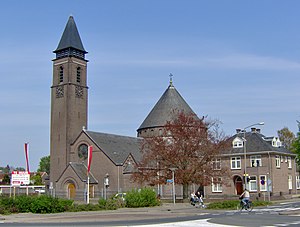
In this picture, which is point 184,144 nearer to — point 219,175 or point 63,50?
point 219,175

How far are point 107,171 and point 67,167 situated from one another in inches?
239

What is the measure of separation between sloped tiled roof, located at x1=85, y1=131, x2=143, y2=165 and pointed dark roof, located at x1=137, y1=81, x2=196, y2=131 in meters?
4.89

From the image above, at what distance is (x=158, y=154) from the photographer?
4859 centimetres

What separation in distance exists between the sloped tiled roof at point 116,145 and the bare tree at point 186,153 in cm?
1629

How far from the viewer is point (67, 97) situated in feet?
239

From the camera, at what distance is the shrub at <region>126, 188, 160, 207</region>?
3847 cm

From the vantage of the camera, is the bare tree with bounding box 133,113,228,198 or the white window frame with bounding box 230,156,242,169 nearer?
the bare tree with bounding box 133,113,228,198

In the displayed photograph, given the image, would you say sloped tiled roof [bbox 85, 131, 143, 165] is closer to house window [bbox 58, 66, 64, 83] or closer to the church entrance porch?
the church entrance porch

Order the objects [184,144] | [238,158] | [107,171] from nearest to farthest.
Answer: [184,144]
[238,158]
[107,171]

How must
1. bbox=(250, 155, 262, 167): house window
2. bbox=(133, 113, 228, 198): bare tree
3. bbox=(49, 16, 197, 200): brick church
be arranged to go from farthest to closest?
bbox=(49, 16, 197, 200): brick church → bbox=(250, 155, 262, 167): house window → bbox=(133, 113, 228, 198): bare tree

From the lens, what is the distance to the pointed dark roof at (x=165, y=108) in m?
77.8

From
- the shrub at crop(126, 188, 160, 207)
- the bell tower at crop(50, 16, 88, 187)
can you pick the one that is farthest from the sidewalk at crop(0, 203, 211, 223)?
the bell tower at crop(50, 16, 88, 187)

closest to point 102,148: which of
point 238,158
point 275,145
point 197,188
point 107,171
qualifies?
point 107,171

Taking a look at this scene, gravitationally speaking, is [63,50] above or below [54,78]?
above
